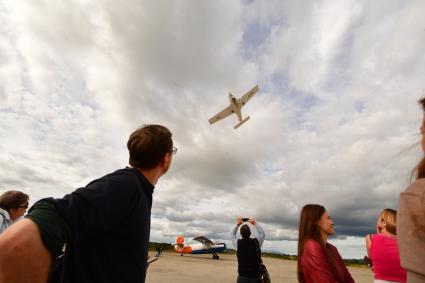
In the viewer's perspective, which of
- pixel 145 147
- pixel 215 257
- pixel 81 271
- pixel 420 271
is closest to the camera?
pixel 420 271

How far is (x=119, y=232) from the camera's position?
1.51m

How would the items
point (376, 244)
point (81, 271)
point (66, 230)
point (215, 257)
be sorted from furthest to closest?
point (215, 257) < point (376, 244) < point (81, 271) < point (66, 230)

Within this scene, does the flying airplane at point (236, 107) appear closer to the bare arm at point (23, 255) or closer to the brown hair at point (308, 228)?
the brown hair at point (308, 228)

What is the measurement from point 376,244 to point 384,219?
481mm

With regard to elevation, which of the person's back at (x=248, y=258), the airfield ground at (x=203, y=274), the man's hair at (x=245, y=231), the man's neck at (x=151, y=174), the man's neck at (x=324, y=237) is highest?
the man's neck at (x=151, y=174)

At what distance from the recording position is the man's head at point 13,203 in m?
4.35

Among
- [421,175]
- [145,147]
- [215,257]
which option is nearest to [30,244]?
[145,147]

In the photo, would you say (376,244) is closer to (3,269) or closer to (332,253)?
(332,253)

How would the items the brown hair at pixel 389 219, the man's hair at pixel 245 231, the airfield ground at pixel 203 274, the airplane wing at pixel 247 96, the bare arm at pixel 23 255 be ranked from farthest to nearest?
the airplane wing at pixel 247 96
the airfield ground at pixel 203 274
the man's hair at pixel 245 231
the brown hair at pixel 389 219
the bare arm at pixel 23 255

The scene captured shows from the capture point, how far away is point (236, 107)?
25797 mm

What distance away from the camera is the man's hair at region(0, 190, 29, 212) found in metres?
4.35

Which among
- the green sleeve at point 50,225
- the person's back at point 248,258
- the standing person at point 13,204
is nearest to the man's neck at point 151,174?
the green sleeve at point 50,225

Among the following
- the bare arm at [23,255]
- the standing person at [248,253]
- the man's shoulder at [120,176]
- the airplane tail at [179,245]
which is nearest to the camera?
the bare arm at [23,255]

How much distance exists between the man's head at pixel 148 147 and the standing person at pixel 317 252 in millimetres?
2854
